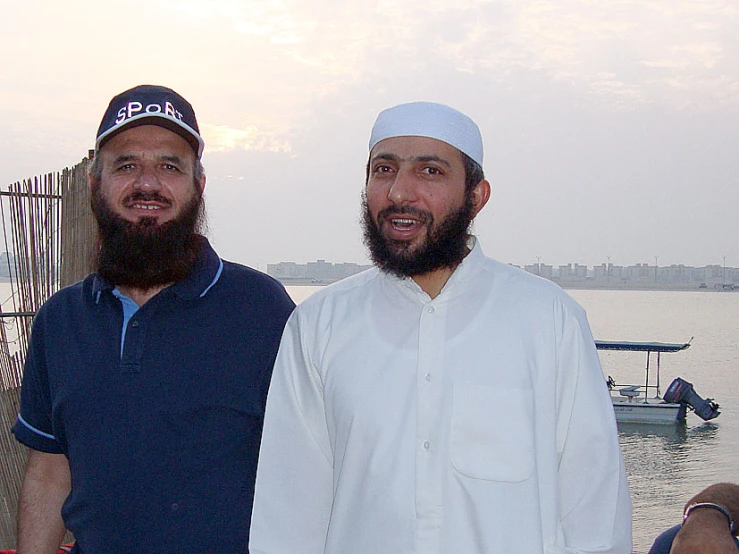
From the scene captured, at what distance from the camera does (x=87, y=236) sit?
4430 millimetres

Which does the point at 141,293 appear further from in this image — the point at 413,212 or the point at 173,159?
the point at 413,212

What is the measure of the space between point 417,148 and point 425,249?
1.01ft

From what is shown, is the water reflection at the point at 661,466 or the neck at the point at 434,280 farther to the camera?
the water reflection at the point at 661,466

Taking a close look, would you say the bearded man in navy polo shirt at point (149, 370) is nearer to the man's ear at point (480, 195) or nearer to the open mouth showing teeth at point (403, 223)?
the open mouth showing teeth at point (403, 223)

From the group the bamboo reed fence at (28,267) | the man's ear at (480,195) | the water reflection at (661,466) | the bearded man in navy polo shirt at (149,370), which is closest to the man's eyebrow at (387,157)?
the man's ear at (480,195)

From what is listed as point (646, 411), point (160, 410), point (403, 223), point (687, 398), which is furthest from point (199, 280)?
Answer: point (687, 398)

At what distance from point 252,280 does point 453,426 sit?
0.80 m

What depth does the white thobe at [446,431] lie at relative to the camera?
2.12 m

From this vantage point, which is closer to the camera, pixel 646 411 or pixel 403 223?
pixel 403 223

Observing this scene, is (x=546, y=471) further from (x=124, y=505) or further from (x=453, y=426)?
(x=124, y=505)

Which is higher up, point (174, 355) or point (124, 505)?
point (174, 355)

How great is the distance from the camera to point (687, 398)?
93.2ft

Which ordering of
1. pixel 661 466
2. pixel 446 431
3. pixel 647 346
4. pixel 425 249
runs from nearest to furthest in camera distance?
pixel 446 431 → pixel 425 249 → pixel 647 346 → pixel 661 466

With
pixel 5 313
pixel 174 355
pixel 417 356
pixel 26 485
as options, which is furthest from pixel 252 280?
pixel 5 313
